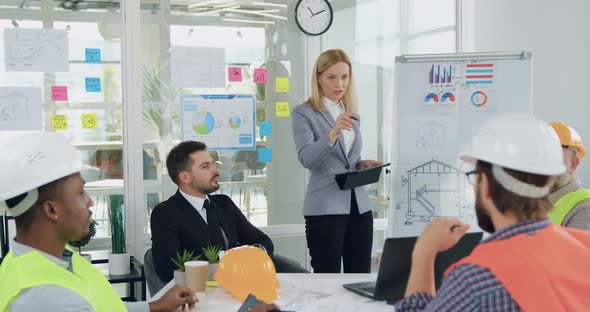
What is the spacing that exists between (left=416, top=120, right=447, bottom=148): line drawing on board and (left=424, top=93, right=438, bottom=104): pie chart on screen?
0.12 meters

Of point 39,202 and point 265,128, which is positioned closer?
point 39,202

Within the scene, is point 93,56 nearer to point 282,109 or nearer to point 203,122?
point 203,122

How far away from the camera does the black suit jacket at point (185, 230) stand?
3.01 meters

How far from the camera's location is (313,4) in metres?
4.46

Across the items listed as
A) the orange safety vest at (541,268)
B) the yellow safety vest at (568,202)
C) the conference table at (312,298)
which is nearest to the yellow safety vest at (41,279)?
the conference table at (312,298)

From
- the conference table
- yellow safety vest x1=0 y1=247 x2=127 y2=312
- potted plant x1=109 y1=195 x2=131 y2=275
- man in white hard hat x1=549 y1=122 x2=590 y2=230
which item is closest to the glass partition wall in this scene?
potted plant x1=109 y1=195 x2=131 y2=275

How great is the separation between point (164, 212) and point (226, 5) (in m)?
1.69

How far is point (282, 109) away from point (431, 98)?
1.08 meters

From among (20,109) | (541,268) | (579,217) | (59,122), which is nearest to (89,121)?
(59,122)

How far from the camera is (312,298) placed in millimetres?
2250

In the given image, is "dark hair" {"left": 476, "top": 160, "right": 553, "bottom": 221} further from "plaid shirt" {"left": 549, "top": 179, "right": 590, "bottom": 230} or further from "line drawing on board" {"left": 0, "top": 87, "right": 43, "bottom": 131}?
"line drawing on board" {"left": 0, "top": 87, "right": 43, "bottom": 131}

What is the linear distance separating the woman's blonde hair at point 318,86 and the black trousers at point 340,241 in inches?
20.8

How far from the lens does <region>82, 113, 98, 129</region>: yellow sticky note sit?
398cm

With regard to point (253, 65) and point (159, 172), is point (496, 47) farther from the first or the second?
point (159, 172)
